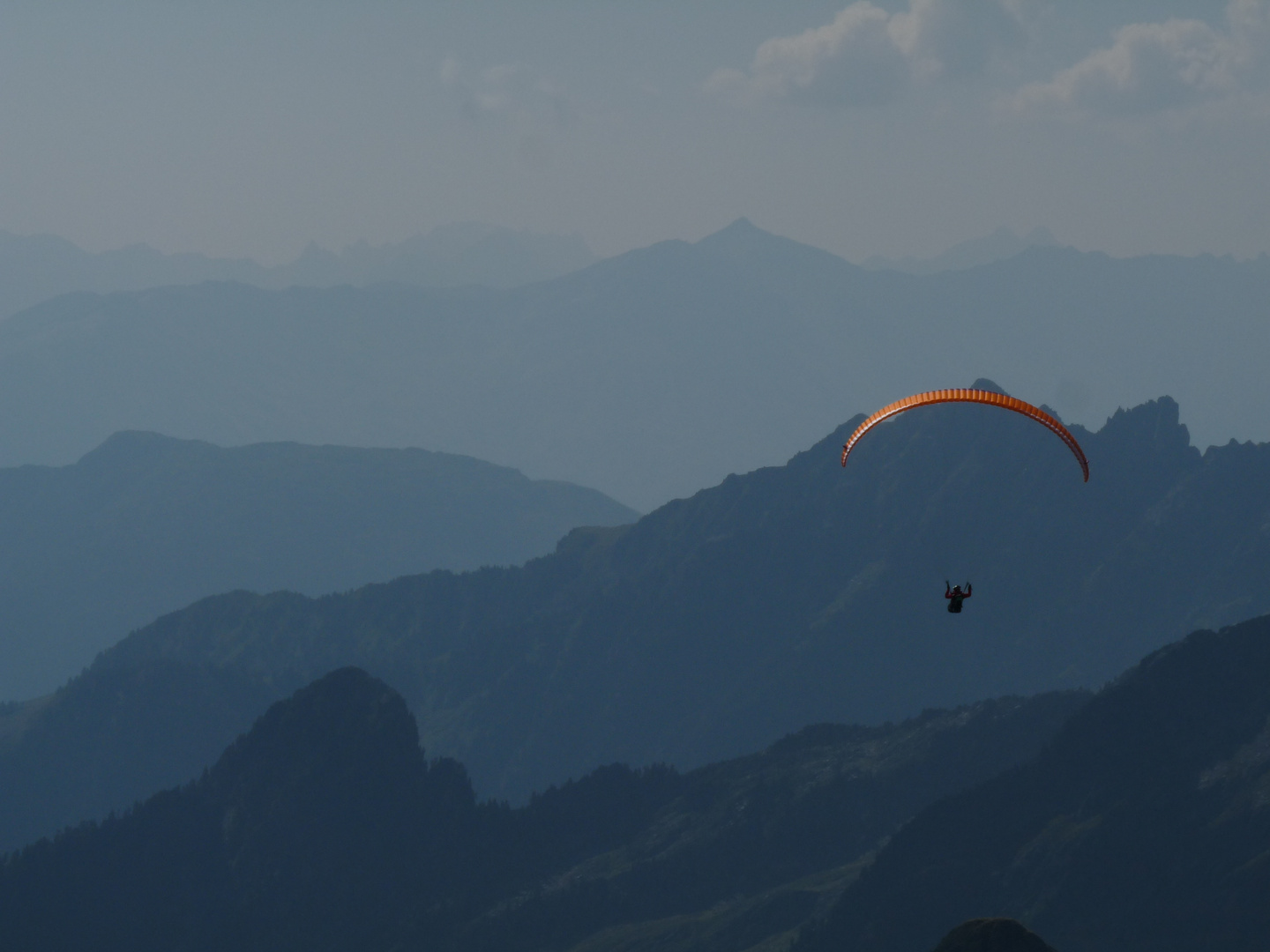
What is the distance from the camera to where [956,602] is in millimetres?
95375

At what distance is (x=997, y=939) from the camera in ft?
474

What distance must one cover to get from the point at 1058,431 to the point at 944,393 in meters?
6.87

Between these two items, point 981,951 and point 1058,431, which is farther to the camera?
point 981,951

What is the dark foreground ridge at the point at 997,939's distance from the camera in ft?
472

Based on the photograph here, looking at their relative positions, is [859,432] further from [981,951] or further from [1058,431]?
[981,951]

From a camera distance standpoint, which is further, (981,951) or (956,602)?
(981,951)

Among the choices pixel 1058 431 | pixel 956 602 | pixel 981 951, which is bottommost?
pixel 981 951

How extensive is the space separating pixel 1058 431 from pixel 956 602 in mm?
11670

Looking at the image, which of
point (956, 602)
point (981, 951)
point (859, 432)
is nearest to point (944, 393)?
point (859, 432)

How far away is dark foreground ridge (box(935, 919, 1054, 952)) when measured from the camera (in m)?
144

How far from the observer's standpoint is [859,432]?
316 ft

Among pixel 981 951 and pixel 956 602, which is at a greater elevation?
pixel 956 602

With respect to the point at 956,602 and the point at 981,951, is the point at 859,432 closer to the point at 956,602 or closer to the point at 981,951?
the point at 956,602

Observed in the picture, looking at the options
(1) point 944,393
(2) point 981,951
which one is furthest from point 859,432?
(2) point 981,951
